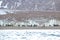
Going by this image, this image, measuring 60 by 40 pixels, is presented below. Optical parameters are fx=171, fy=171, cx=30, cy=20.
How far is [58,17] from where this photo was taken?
2906mm

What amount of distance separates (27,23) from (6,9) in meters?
0.42

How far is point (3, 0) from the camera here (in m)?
2.86

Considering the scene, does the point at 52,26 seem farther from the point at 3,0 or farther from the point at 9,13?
the point at 3,0

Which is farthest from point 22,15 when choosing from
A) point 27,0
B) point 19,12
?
point 27,0

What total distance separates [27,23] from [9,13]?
34 cm

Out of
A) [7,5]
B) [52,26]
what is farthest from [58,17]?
[7,5]

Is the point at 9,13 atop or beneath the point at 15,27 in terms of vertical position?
atop

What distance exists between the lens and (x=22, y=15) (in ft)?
9.34

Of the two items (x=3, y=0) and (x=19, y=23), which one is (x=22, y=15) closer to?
(x=19, y=23)

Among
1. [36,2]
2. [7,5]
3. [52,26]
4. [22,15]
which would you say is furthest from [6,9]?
[52,26]

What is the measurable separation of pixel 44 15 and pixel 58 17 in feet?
0.81

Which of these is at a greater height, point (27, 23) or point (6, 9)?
point (6, 9)

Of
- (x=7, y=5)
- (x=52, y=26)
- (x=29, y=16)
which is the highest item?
(x=7, y=5)

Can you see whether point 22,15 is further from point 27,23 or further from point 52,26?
point 52,26
